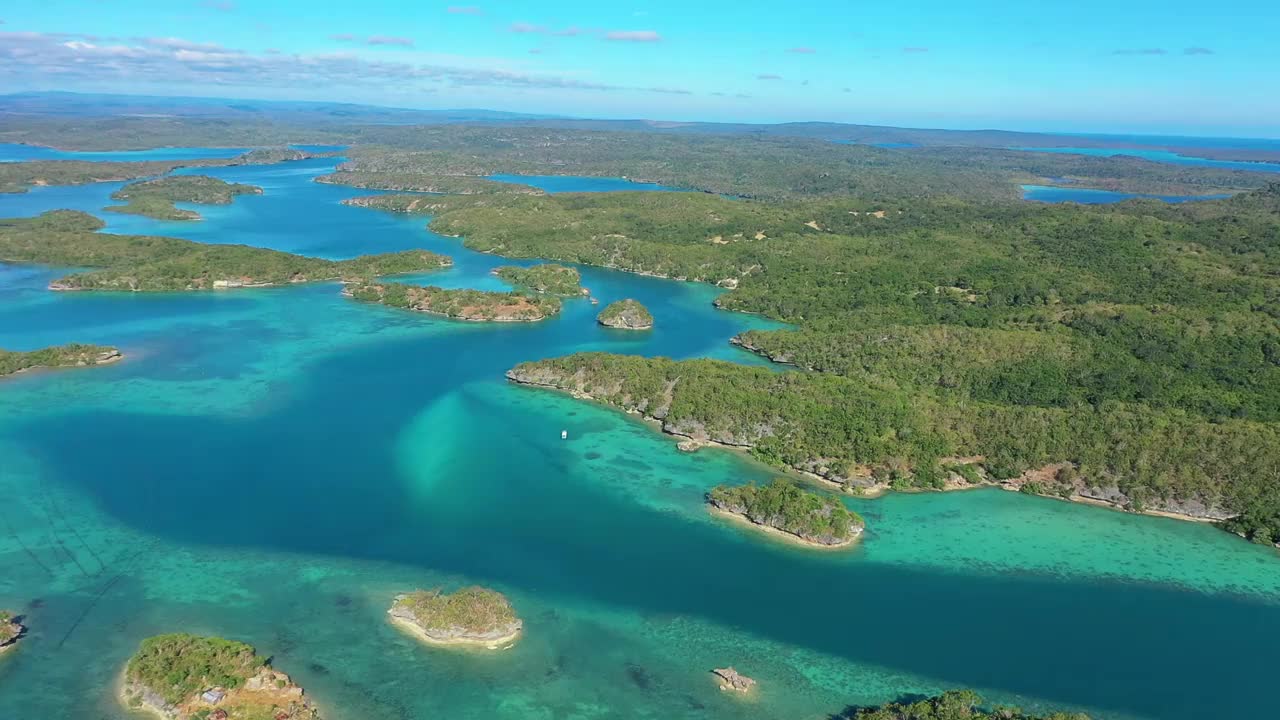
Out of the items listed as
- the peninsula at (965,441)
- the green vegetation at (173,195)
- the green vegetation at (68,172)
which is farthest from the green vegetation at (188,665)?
the green vegetation at (68,172)

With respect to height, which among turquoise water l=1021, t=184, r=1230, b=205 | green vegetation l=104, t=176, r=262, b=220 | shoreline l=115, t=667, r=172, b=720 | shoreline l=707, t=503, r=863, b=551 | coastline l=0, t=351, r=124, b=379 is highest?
turquoise water l=1021, t=184, r=1230, b=205

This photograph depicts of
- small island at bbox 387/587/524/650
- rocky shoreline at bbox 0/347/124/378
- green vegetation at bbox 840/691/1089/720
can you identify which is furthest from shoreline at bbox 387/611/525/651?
rocky shoreline at bbox 0/347/124/378

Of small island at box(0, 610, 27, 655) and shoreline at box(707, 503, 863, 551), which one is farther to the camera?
shoreline at box(707, 503, 863, 551)

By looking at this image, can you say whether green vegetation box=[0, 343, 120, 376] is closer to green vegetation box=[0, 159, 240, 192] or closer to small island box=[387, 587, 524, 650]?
small island box=[387, 587, 524, 650]

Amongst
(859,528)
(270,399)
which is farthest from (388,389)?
(859,528)

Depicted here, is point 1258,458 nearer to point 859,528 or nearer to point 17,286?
point 859,528
